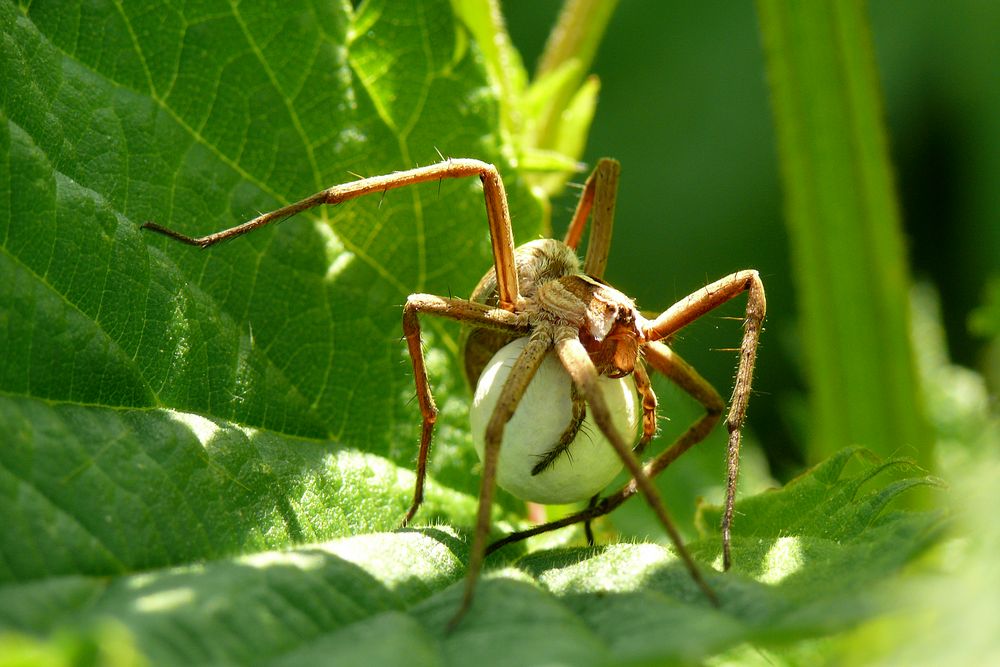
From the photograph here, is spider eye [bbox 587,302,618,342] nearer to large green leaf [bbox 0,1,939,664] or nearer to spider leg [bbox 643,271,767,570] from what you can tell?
spider leg [bbox 643,271,767,570]

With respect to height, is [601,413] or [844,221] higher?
[844,221]

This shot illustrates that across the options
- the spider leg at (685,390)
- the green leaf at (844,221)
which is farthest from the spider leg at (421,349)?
the green leaf at (844,221)

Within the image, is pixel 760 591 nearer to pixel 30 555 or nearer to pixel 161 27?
pixel 30 555

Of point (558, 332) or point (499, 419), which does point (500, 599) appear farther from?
point (558, 332)

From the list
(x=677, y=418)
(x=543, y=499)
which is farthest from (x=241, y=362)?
(x=677, y=418)

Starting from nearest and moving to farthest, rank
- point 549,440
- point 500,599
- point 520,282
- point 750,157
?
point 500,599
point 549,440
point 520,282
point 750,157

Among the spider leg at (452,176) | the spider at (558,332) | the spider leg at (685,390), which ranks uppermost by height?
the spider leg at (452,176)

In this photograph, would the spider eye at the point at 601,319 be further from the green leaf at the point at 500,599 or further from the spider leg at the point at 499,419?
the green leaf at the point at 500,599

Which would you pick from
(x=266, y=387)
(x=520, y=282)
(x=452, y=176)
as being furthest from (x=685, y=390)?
(x=266, y=387)
